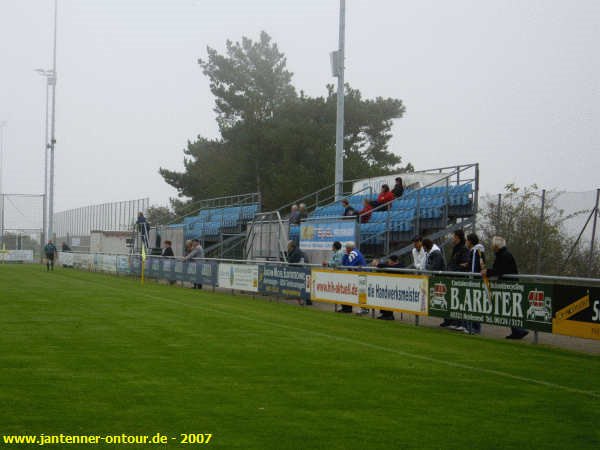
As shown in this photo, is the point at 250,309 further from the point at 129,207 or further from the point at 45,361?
the point at 129,207

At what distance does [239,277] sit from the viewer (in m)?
27.1

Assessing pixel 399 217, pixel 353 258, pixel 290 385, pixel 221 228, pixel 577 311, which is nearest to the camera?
pixel 290 385

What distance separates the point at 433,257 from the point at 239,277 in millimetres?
9891

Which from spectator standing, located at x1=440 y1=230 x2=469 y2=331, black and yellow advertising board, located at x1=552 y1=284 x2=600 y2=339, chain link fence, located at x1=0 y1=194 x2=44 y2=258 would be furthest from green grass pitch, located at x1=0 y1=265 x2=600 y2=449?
chain link fence, located at x1=0 y1=194 x2=44 y2=258

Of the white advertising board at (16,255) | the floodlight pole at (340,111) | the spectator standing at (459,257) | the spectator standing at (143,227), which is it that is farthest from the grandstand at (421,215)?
the white advertising board at (16,255)

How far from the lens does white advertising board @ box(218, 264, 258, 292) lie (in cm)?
2603

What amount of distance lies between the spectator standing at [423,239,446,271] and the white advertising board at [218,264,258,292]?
836 cm

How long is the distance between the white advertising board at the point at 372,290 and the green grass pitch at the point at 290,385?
1.12 m

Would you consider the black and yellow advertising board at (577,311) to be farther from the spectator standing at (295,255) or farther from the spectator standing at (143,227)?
the spectator standing at (143,227)

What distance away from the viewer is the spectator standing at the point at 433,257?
1833 cm

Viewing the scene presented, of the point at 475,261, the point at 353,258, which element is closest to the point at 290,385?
the point at 475,261

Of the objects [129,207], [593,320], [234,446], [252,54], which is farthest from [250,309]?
[252,54]

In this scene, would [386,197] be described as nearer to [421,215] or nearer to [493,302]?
[421,215]

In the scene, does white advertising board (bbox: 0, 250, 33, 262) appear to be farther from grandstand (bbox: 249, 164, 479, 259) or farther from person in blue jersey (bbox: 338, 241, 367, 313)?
person in blue jersey (bbox: 338, 241, 367, 313)
